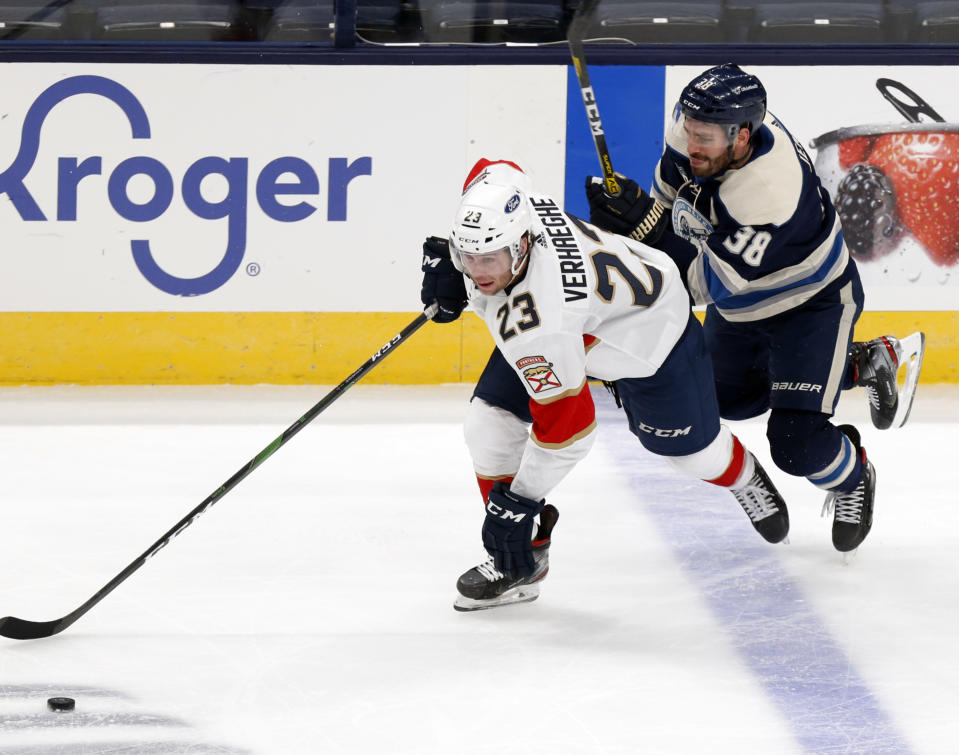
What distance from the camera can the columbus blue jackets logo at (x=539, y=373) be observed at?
8.16 ft

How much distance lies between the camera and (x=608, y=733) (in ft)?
7.43

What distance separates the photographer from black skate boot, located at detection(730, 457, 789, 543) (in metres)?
3.18

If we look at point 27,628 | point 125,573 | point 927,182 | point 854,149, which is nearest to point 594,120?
point 125,573

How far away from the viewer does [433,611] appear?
2.85 m

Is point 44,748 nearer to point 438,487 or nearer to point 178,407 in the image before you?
point 438,487

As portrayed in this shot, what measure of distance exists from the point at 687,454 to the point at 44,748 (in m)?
1.48

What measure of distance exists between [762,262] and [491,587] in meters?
0.93

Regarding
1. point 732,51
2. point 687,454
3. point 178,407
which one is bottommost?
point 178,407

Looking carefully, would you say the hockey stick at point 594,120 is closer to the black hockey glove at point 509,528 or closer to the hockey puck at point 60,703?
the black hockey glove at point 509,528

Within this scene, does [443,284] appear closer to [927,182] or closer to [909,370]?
[909,370]

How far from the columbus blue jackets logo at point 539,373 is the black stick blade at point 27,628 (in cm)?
104

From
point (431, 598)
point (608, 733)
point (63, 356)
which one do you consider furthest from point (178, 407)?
point (608, 733)

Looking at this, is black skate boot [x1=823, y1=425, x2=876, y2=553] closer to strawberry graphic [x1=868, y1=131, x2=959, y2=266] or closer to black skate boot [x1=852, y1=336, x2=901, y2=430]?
black skate boot [x1=852, y1=336, x2=901, y2=430]

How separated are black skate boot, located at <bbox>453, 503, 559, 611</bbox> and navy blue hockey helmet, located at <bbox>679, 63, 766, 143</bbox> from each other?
1010 mm
